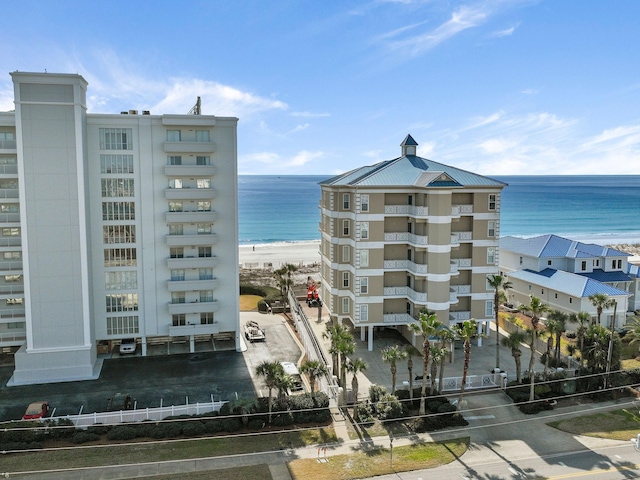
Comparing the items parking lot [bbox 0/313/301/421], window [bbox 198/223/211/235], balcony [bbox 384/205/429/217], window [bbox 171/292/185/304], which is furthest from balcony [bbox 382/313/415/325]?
window [bbox 171/292/185/304]

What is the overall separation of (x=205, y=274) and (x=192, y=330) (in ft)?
17.1

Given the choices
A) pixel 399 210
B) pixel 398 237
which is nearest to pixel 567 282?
pixel 398 237

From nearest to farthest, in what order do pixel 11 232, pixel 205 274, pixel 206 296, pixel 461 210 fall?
1. pixel 11 232
2. pixel 461 210
3. pixel 205 274
4. pixel 206 296

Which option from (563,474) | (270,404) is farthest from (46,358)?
(563,474)

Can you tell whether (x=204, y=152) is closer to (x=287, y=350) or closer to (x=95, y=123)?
(x=95, y=123)

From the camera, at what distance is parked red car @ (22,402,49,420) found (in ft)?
106

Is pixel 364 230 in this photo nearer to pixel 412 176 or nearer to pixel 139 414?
pixel 412 176

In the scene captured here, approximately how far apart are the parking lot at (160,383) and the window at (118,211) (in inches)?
497

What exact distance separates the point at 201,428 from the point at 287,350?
15858 mm

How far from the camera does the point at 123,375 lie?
40.8 meters

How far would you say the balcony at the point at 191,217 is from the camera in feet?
145

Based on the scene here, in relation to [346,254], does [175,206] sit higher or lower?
higher

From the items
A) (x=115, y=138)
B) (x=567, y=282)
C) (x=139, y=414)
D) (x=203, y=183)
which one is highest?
(x=115, y=138)

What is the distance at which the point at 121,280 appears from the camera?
146ft
